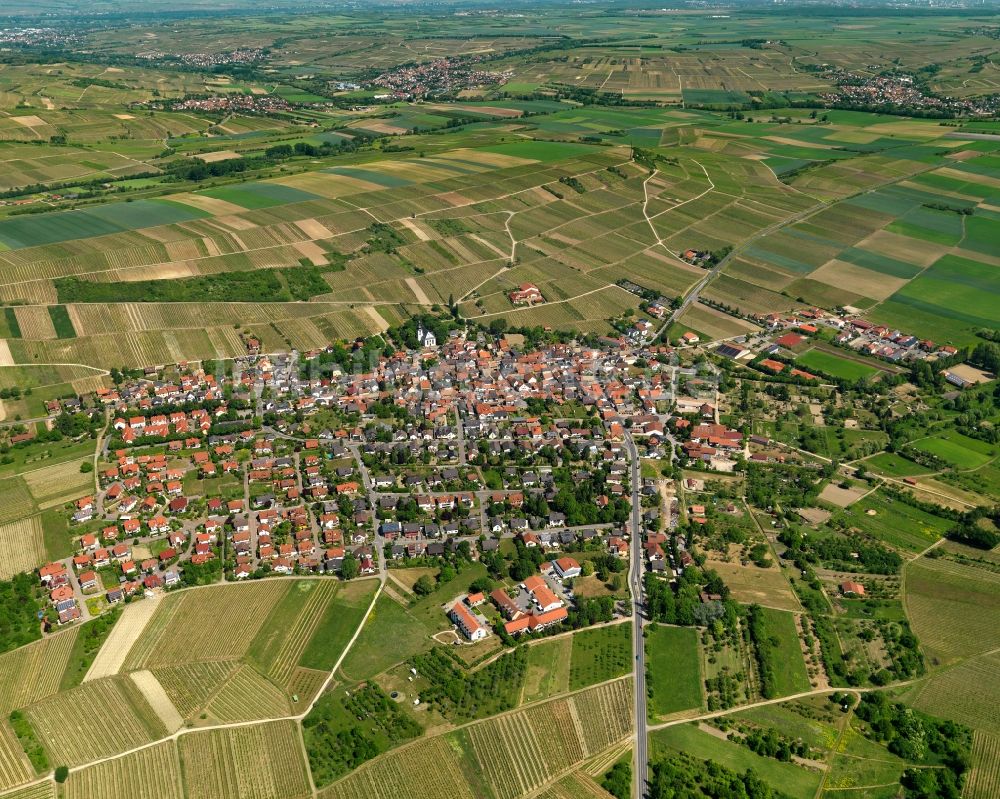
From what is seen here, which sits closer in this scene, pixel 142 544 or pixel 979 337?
pixel 142 544

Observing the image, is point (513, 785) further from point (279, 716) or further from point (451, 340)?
point (451, 340)

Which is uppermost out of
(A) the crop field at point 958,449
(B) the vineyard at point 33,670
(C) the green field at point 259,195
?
(C) the green field at point 259,195

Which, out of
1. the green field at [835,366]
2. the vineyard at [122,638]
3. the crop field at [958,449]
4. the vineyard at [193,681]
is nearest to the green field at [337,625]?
the vineyard at [193,681]

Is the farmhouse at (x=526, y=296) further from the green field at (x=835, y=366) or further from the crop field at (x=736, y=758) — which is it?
the crop field at (x=736, y=758)

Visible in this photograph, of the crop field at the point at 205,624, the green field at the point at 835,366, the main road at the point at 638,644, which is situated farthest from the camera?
the green field at the point at 835,366

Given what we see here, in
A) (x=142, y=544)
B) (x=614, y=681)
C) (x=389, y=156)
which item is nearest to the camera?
(x=614, y=681)

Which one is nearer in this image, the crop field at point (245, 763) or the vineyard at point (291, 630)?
the crop field at point (245, 763)

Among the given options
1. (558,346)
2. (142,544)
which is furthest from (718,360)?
(142,544)
